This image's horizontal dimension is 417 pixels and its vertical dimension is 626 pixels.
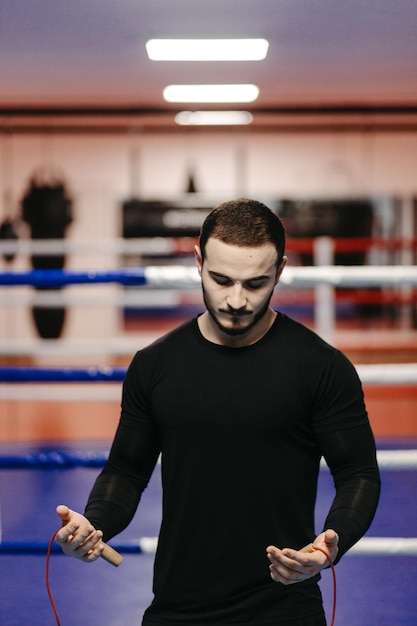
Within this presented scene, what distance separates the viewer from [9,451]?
4293mm

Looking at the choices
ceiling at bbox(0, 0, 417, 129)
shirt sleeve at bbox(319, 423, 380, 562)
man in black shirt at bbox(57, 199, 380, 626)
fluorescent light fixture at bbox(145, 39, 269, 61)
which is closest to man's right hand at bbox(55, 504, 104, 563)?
man in black shirt at bbox(57, 199, 380, 626)

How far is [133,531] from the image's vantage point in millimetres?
2947

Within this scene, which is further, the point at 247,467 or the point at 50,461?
the point at 50,461

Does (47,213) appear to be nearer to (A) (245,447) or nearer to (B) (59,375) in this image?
(B) (59,375)

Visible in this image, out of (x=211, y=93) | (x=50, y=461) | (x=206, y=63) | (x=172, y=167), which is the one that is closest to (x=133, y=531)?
(x=50, y=461)

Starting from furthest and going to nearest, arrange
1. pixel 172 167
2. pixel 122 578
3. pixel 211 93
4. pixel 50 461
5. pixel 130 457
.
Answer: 1. pixel 172 167
2. pixel 211 93
3. pixel 122 578
4. pixel 50 461
5. pixel 130 457

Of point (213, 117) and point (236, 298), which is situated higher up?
point (213, 117)

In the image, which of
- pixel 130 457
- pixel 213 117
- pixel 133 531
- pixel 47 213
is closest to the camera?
pixel 130 457

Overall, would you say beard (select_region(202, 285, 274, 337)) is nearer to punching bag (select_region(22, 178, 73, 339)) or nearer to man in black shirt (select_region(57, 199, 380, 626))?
man in black shirt (select_region(57, 199, 380, 626))

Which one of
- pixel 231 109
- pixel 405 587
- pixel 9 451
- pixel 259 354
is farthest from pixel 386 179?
pixel 259 354

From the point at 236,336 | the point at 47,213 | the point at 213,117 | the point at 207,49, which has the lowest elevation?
the point at 236,336

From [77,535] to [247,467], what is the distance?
1.03 ft

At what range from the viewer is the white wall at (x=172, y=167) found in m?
8.73

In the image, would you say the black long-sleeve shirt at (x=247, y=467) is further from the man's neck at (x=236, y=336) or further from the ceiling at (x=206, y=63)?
the ceiling at (x=206, y=63)
